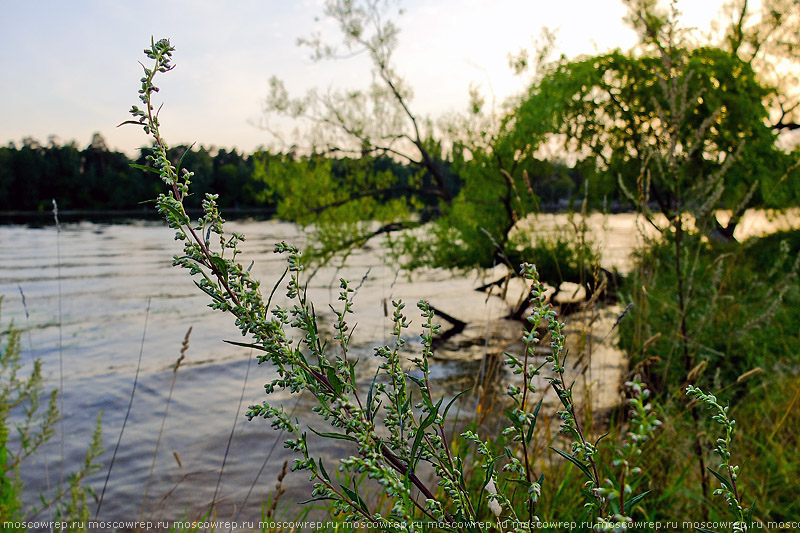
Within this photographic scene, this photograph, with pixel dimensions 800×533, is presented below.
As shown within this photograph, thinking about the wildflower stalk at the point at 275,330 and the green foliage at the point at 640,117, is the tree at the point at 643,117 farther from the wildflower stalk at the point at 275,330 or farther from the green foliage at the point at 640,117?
the wildflower stalk at the point at 275,330

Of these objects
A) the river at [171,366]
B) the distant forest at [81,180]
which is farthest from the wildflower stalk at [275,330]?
the distant forest at [81,180]

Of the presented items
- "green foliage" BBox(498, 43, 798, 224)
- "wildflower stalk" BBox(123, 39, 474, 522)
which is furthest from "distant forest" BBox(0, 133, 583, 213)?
"wildflower stalk" BBox(123, 39, 474, 522)

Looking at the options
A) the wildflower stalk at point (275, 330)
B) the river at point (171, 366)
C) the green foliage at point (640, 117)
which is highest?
the green foliage at point (640, 117)

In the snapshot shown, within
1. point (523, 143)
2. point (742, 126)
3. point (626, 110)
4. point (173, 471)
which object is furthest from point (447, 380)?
point (742, 126)

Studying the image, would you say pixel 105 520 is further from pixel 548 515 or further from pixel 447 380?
pixel 447 380

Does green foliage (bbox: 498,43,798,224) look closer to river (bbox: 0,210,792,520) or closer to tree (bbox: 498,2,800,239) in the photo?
tree (bbox: 498,2,800,239)

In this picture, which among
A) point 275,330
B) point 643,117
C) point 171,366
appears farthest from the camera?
point 643,117

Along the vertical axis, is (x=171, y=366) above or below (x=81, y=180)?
below

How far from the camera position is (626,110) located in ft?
42.5

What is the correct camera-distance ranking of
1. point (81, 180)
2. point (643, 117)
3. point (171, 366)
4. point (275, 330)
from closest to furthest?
point (275, 330), point (171, 366), point (643, 117), point (81, 180)

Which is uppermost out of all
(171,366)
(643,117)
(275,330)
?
(643,117)

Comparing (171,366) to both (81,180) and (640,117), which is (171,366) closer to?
(640,117)

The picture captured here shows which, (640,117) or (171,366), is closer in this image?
(171,366)

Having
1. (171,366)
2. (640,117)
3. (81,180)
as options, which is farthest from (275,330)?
(81,180)
